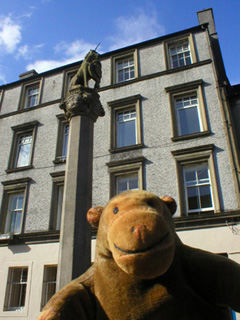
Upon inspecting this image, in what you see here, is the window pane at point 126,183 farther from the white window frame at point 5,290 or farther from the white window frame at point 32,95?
the white window frame at point 32,95

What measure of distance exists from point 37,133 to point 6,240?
5676 mm

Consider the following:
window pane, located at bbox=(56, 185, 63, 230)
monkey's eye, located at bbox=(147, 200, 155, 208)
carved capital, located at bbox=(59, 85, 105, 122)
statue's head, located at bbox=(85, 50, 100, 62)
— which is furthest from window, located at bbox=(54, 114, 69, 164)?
monkey's eye, located at bbox=(147, 200, 155, 208)

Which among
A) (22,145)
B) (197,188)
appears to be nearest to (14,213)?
(22,145)

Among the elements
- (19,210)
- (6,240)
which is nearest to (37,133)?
(19,210)

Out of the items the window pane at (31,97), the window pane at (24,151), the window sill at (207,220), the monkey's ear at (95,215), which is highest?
the window pane at (31,97)

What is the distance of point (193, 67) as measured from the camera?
13555 mm

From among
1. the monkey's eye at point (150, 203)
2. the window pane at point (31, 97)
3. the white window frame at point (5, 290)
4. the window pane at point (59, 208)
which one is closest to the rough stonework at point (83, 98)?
the monkey's eye at point (150, 203)

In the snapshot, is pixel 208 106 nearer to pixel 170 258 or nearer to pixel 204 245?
pixel 204 245

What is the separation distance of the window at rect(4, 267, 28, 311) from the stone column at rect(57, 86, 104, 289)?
8.95 metres

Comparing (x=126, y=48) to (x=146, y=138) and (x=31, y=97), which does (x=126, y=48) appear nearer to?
(x=146, y=138)

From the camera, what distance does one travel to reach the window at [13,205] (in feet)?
44.7

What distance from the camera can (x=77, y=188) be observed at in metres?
4.88

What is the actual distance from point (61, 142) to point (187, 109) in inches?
254

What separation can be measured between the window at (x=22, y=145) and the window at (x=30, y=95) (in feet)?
6.14
